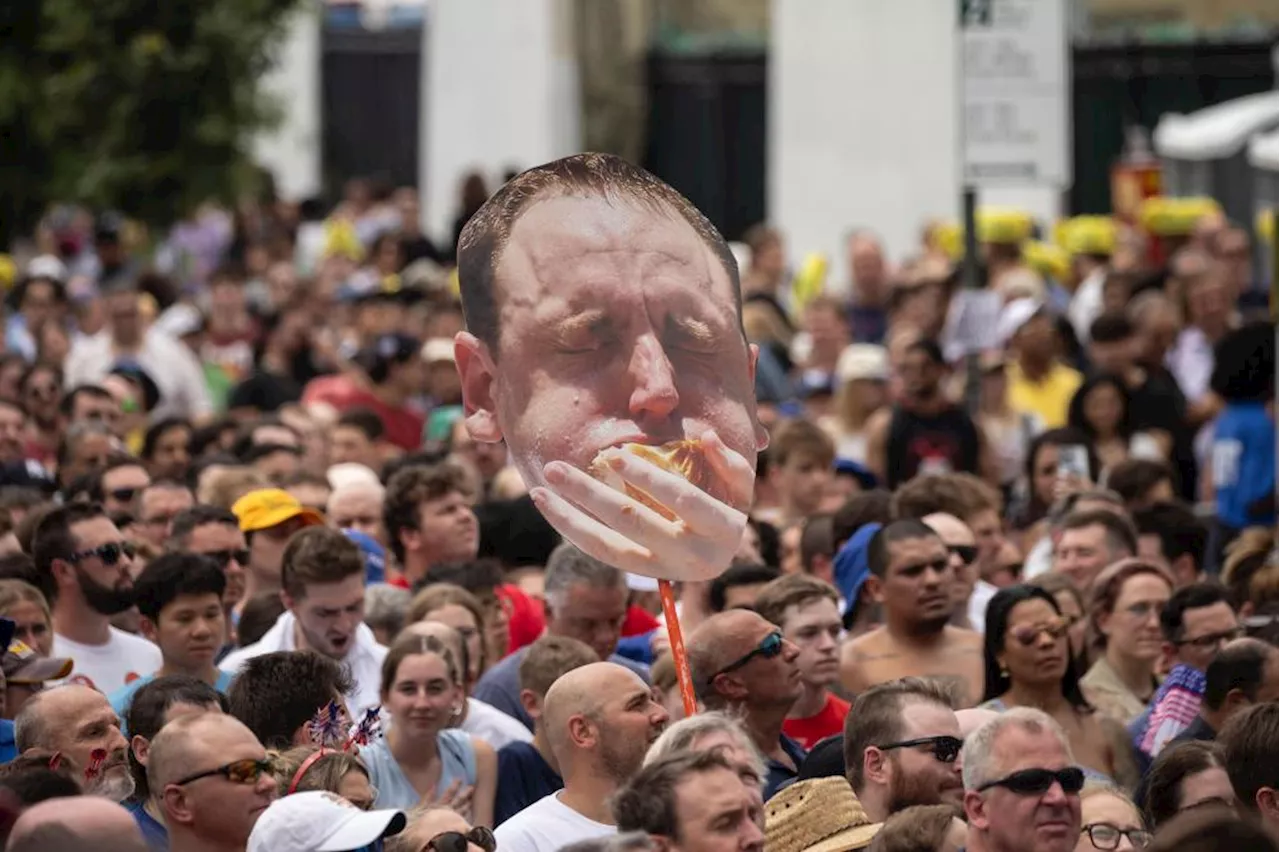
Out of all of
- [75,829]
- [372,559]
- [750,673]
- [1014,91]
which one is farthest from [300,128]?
[75,829]

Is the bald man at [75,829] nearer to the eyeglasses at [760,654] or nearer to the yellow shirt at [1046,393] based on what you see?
the eyeglasses at [760,654]

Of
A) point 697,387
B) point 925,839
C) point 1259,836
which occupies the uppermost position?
point 697,387

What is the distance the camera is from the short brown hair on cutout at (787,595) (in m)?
9.31

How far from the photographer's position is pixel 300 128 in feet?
104

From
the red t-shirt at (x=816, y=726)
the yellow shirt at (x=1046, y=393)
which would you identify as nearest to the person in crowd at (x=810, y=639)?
the red t-shirt at (x=816, y=726)

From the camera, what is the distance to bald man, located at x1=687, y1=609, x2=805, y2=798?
8.64 meters

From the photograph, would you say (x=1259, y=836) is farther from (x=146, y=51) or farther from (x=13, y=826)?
(x=146, y=51)

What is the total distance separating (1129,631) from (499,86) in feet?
66.3

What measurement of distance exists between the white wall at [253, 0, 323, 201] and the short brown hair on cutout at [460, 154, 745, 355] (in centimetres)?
2319

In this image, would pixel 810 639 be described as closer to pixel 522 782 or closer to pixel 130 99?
pixel 522 782

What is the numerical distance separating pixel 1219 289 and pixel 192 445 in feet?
22.4

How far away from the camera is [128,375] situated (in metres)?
16.0

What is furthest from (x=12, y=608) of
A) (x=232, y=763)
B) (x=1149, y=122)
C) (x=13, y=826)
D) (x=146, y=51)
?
(x=1149, y=122)

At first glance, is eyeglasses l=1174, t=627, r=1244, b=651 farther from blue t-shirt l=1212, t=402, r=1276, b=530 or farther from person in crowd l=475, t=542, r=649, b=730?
blue t-shirt l=1212, t=402, r=1276, b=530
